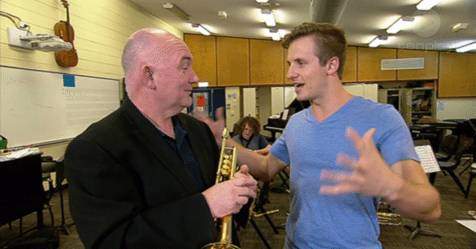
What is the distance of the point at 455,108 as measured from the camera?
1125 cm

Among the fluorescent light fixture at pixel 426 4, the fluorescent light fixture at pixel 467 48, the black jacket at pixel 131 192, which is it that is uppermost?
the fluorescent light fixture at pixel 426 4

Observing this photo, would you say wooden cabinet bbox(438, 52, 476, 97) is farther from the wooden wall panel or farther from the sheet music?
the wooden wall panel

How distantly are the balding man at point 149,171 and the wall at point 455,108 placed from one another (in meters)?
11.8

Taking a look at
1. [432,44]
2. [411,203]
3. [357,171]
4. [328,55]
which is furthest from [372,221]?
[432,44]

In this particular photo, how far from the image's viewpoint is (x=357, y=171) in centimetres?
92

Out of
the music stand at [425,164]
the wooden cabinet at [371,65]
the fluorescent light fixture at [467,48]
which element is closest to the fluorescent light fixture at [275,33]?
the wooden cabinet at [371,65]

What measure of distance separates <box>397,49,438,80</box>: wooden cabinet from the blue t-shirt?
1098cm

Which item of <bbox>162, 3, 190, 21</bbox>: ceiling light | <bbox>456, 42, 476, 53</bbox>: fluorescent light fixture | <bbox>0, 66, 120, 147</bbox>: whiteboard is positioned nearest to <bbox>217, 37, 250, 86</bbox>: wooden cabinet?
<bbox>162, 3, 190, 21</bbox>: ceiling light

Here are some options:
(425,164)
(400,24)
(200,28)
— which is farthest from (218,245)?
(200,28)

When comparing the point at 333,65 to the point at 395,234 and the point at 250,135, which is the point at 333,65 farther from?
the point at 250,135

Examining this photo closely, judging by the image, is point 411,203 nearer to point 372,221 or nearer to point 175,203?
point 372,221

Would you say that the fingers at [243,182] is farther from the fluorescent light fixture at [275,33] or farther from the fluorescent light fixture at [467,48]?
the fluorescent light fixture at [467,48]

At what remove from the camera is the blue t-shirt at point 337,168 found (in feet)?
4.10

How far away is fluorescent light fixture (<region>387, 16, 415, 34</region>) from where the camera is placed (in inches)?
287
